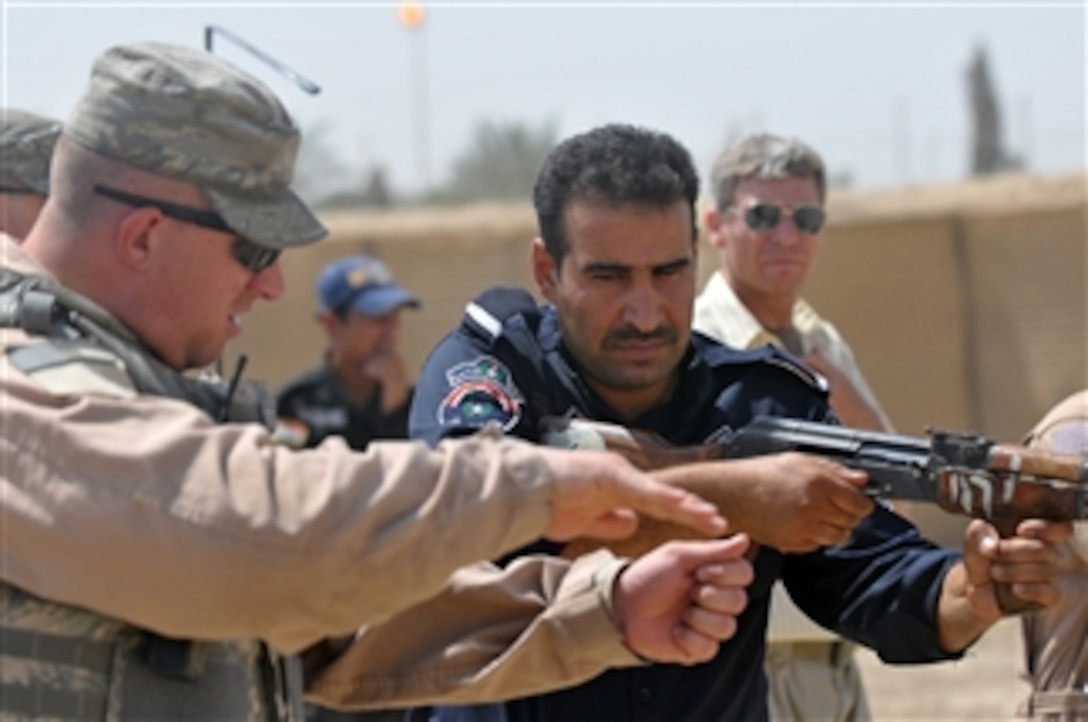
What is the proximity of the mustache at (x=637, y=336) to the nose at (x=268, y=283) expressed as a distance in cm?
136

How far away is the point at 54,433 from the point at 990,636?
1258 cm

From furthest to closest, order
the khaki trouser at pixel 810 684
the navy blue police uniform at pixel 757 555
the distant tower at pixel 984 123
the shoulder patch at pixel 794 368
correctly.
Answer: the distant tower at pixel 984 123 → the khaki trouser at pixel 810 684 → the shoulder patch at pixel 794 368 → the navy blue police uniform at pixel 757 555

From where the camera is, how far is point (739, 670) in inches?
183

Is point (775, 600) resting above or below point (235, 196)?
below

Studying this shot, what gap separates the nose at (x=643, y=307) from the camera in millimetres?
4727

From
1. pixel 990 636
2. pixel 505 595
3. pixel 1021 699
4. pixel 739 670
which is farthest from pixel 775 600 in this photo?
pixel 990 636

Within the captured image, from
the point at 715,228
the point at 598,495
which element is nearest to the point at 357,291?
the point at 715,228

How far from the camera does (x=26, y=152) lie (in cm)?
571

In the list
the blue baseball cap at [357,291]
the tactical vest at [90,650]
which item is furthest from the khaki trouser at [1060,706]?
the blue baseball cap at [357,291]

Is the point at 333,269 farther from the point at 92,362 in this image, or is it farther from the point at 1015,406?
the point at 1015,406

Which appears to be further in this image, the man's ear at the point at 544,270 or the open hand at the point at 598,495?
the man's ear at the point at 544,270

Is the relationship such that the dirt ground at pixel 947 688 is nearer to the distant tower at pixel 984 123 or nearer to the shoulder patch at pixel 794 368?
the shoulder patch at pixel 794 368

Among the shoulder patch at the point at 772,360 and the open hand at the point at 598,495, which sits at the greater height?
the open hand at the point at 598,495

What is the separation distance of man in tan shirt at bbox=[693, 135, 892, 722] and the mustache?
2.03 m
